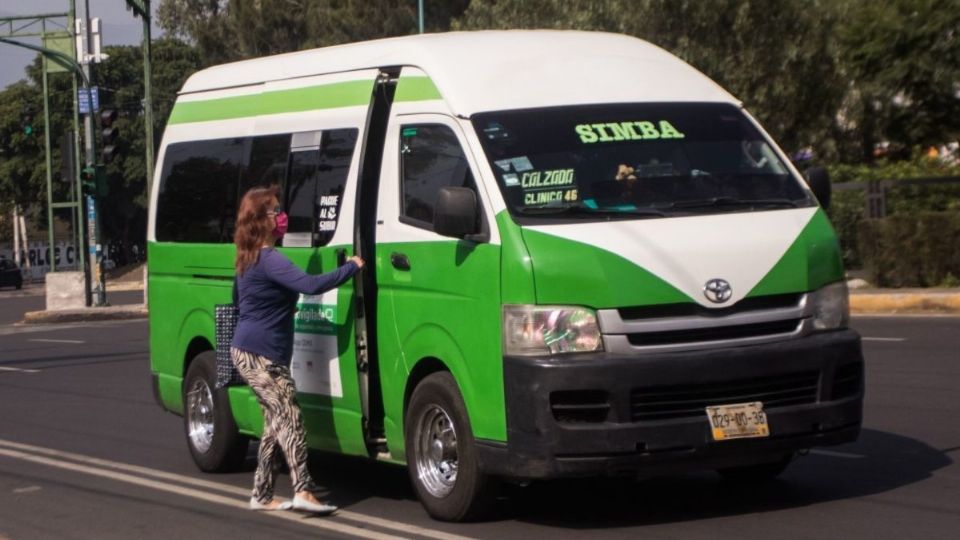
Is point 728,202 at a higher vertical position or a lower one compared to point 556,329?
higher

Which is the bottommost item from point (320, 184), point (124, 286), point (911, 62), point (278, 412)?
point (124, 286)

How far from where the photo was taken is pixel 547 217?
742 cm

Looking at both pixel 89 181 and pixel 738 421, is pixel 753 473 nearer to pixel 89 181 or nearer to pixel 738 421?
pixel 738 421

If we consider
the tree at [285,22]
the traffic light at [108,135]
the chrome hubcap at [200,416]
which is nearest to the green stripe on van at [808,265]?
the chrome hubcap at [200,416]

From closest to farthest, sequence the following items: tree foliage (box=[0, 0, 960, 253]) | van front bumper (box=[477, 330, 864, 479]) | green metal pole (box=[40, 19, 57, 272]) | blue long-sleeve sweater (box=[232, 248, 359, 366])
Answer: van front bumper (box=[477, 330, 864, 479]) → blue long-sleeve sweater (box=[232, 248, 359, 366]) → tree foliage (box=[0, 0, 960, 253]) → green metal pole (box=[40, 19, 57, 272])

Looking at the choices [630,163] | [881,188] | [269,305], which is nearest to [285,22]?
[881,188]

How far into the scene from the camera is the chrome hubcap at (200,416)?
34.1ft

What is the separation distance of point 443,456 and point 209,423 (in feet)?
9.99

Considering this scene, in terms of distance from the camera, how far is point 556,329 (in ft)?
23.3

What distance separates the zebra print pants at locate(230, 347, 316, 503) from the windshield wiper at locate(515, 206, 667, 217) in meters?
1.96

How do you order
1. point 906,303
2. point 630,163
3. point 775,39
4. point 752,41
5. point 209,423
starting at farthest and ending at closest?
point 775,39 < point 752,41 < point 906,303 < point 209,423 < point 630,163

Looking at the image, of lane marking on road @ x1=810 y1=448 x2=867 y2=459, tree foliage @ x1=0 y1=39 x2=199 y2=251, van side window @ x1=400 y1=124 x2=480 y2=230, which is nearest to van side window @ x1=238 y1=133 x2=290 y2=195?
van side window @ x1=400 y1=124 x2=480 y2=230

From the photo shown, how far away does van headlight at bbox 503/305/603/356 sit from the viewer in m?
7.09

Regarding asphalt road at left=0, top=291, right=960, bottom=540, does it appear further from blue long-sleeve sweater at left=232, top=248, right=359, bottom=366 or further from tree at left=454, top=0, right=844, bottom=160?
tree at left=454, top=0, right=844, bottom=160
